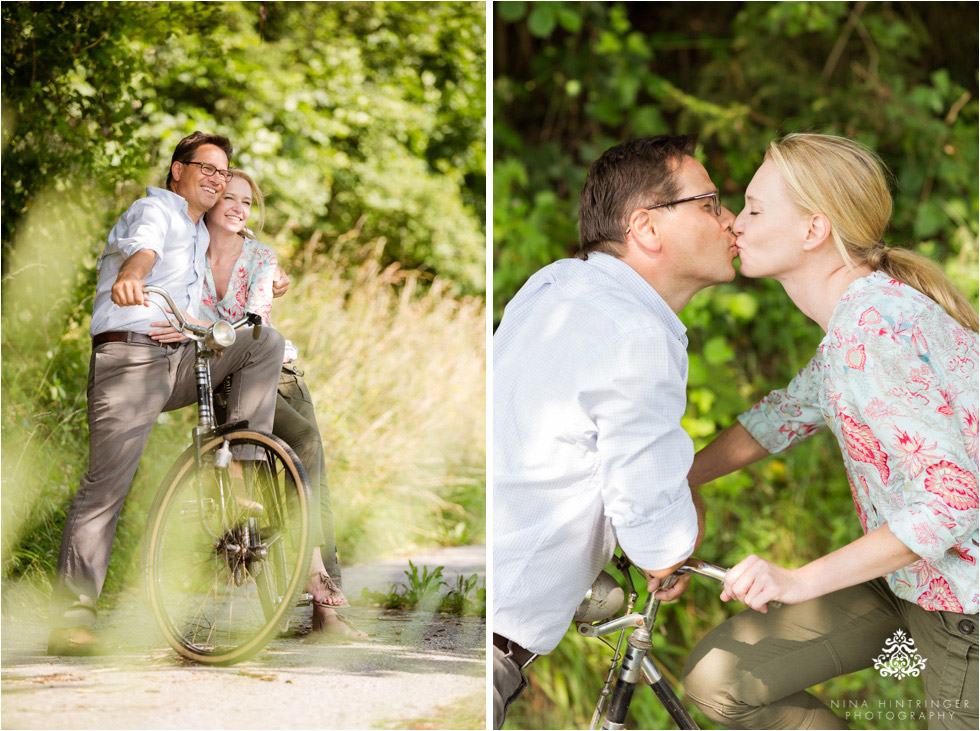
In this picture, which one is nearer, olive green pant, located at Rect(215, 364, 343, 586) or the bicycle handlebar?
the bicycle handlebar

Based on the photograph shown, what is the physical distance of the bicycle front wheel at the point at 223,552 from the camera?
2.26 meters

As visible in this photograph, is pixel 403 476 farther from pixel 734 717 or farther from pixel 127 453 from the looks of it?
pixel 734 717

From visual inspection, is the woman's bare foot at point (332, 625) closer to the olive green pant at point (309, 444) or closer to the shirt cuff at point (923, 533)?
A: the olive green pant at point (309, 444)

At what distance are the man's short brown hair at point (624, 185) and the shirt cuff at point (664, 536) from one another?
660 millimetres

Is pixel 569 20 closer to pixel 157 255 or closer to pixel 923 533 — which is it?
pixel 157 255

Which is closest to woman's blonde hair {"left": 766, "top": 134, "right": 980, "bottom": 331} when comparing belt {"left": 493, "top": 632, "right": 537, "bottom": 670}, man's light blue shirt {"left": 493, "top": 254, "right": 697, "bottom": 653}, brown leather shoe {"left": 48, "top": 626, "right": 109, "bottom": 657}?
man's light blue shirt {"left": 493, "top": 254, "right": 697, "bottom": 653}

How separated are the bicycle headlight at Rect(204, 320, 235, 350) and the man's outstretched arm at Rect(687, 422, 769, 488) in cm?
129

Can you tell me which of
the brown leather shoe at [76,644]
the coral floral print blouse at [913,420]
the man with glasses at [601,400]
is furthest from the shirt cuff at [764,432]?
the brown leather shoe at [76,644]

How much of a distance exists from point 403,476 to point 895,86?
309cm

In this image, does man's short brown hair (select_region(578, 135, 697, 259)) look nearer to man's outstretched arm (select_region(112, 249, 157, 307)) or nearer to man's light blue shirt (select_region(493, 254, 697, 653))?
man's light blue shirt (select_region(493, 254, 697, 653))

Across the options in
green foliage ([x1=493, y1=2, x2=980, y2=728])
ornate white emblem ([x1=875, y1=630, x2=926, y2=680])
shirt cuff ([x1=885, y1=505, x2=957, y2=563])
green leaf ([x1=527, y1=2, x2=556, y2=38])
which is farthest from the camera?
green foliage ([x1=493, y1=2, x2=980, y2=728])

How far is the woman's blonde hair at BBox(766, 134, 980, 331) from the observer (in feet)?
6.49

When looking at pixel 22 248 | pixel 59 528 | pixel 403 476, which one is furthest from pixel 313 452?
pixel 22 248

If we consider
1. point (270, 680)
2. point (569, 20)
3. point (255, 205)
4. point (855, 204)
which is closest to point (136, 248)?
point (255, 205)
